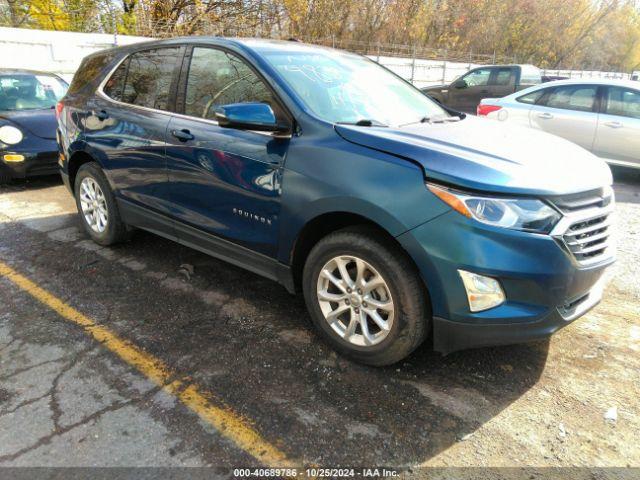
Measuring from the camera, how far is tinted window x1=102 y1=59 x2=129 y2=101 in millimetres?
4078

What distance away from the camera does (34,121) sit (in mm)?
6543

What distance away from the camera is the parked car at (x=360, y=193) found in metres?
2.25

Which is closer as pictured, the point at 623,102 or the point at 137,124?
the point at 137,124

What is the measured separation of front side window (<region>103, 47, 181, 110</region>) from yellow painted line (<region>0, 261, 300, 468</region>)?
5.40 ft

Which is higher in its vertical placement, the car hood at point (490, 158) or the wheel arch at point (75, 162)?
the car hood at point (490, 158)

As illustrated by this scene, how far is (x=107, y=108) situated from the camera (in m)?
4.05

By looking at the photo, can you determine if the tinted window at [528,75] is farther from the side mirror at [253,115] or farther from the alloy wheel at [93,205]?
the side mirror at [253,115]

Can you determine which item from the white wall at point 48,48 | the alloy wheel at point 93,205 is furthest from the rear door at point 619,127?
the white wall at point 48,48

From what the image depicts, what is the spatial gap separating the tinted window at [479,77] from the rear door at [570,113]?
482 centimetres

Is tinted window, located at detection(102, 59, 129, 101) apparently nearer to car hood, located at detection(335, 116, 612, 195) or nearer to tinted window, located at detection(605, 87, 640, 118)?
car hood, located at detection(335, 116, 612, 195)

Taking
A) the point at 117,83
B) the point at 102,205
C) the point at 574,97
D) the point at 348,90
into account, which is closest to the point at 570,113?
the point at 574,97

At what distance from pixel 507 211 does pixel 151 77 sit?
2958mm

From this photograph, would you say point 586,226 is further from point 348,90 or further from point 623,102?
point 623,102

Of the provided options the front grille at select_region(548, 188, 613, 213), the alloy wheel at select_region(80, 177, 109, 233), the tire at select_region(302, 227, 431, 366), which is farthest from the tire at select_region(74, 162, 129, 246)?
the front grille at select_region(548, 188, 613, 213)
